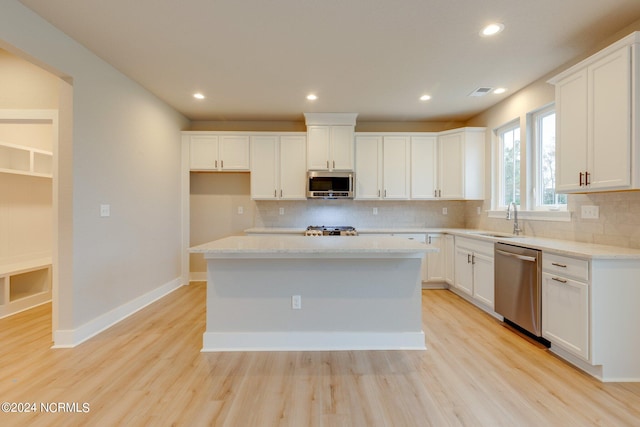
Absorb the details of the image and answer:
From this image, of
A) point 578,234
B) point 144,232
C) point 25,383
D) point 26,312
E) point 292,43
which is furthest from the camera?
point 144,232

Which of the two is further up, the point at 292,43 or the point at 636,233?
the point at 292,43

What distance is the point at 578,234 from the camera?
271 cm

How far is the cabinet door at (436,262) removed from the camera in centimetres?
423

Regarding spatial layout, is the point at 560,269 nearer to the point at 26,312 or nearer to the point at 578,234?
the point at 578,234

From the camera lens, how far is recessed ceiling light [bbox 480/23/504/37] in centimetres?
225

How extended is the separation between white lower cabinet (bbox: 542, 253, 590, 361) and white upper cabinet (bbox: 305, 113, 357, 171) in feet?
9.06

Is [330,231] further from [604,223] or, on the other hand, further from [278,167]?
[604,223]

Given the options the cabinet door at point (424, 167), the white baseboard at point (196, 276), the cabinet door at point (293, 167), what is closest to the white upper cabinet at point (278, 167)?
the cabinet door at point (293, 167)

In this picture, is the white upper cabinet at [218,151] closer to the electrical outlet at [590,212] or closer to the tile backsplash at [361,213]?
the tile backsplash at [361,213]

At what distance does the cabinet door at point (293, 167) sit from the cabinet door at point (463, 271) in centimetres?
239

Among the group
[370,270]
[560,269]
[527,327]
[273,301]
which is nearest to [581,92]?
[560,269]

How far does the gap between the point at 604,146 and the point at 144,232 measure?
4610 millimetres

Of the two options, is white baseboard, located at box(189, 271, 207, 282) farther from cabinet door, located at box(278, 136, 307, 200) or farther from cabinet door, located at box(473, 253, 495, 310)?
cabinet door, located at box(473, 253, 495, 310)

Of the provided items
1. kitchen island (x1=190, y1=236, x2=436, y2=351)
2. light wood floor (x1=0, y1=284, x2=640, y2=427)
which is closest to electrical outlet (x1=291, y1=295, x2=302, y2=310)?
kitchen island (x1=190, y1=236, x2=436, y2=351)
